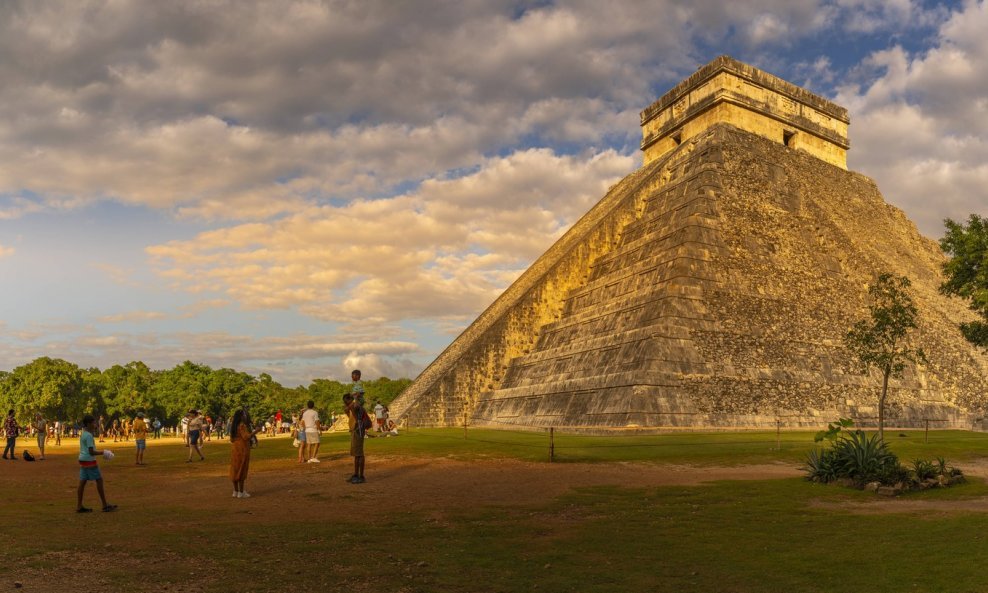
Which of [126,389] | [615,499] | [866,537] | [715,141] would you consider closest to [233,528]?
[615,499]

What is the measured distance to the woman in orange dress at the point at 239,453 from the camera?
11.9m

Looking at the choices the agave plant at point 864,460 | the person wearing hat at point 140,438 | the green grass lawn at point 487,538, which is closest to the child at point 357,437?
the green grass lawn at point 487,538

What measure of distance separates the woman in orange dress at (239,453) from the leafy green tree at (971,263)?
23.9 m

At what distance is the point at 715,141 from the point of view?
34.1 m

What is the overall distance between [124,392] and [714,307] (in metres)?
57.7

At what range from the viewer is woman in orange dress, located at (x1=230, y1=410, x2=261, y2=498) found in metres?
11.9

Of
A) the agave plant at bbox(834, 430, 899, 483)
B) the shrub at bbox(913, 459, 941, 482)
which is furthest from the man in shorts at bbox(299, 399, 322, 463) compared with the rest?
the shrub at bbox(913, 459, 941, 482)

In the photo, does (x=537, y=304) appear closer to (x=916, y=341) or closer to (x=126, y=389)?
(x=916, y=341)

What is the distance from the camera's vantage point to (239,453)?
11.9 m

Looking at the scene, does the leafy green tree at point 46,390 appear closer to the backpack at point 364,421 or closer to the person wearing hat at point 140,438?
the person wearing hat at point 140,438

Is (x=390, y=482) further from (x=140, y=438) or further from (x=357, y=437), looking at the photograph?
(x=140, y=438)

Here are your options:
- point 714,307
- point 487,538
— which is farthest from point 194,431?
point 714,307

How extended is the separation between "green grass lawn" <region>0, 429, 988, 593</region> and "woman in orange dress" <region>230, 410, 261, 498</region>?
0.40 meters

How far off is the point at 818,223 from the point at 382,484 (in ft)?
94.5
